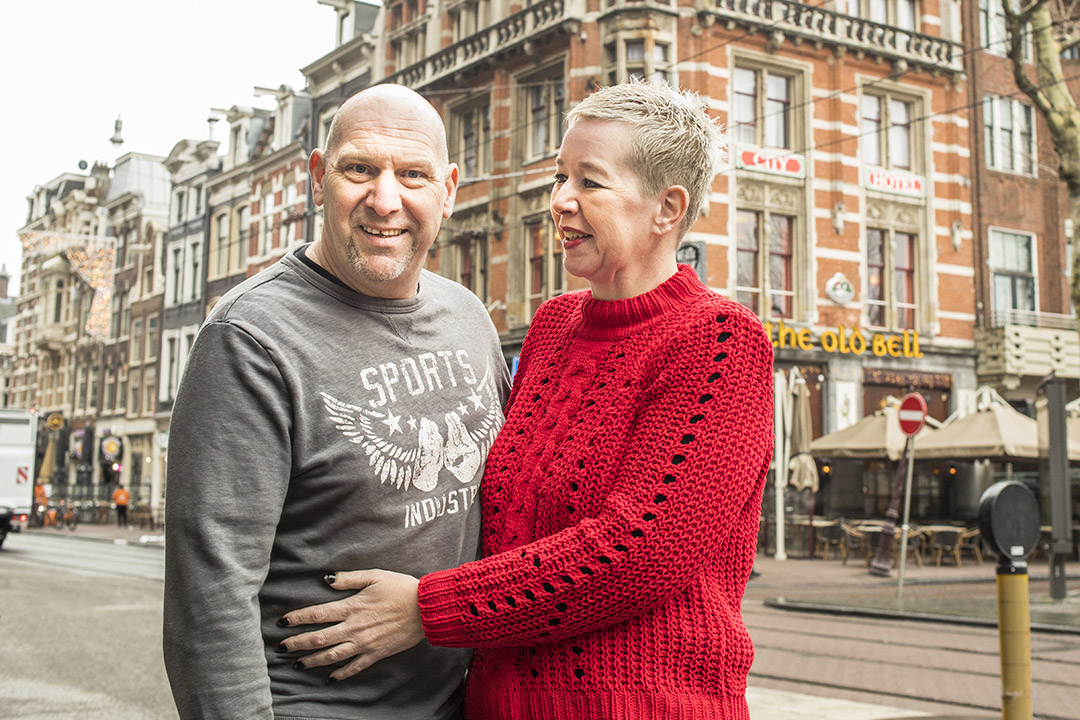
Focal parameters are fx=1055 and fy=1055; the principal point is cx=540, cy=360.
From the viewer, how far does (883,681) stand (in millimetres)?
7062

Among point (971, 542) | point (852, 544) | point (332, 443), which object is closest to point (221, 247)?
point (852, 544)

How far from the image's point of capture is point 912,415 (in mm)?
12508

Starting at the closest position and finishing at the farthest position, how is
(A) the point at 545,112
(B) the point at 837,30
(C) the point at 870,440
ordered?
(C) the point at 870,440, (B) the point at 837,30, (A) the point at 545,112

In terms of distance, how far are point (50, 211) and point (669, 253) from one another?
205 ft

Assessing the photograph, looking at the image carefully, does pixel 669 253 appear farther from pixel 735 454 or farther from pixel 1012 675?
pixel 1012 675

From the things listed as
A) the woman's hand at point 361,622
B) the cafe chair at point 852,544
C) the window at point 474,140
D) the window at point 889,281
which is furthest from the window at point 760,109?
the woman's hand at point 361,622

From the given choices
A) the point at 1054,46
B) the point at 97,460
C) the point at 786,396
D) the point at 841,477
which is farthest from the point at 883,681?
the point at 97,460

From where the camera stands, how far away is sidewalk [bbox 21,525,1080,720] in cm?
596

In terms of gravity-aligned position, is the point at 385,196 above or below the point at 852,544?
above

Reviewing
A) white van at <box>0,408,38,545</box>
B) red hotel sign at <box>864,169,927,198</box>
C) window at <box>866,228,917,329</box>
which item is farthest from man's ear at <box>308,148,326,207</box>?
red hotel sign at <box>864,169,927,198</box>

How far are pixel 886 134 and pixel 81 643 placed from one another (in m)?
21.4

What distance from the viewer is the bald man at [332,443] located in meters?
1.75

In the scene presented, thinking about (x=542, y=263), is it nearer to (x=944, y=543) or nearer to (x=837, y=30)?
(x=837, y=30)

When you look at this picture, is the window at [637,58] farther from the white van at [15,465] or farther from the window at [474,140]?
the white van at [15,465]
